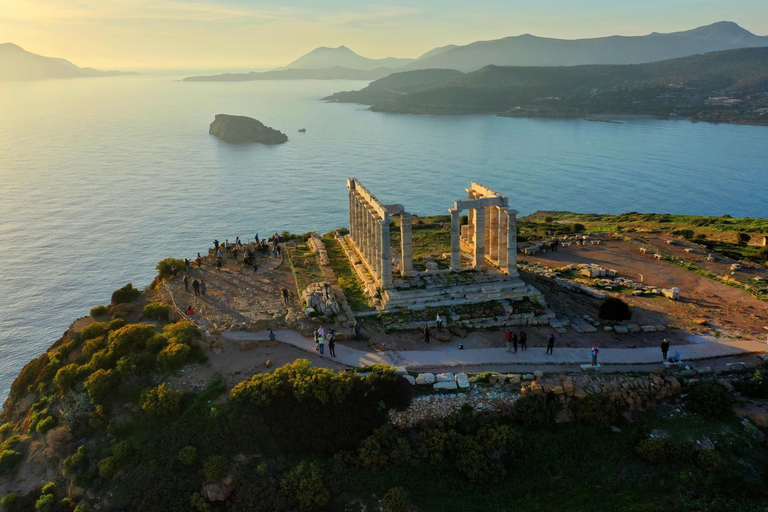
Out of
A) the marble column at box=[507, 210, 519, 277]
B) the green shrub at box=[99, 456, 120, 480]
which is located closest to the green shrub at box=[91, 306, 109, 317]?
the green shrub at box=[99, 456, 120, 480]

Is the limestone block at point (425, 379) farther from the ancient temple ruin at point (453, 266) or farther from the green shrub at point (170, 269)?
the green shrub at point (170, 269)

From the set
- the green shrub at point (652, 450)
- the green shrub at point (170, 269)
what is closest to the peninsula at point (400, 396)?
the green shrub at point (652, 450)

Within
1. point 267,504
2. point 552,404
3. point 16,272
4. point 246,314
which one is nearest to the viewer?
point 267,504

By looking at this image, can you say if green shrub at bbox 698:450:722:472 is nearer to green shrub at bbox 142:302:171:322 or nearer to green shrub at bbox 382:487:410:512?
green shrub at bbox 382:487:410:512

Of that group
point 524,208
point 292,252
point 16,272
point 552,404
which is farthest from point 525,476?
point 524,208

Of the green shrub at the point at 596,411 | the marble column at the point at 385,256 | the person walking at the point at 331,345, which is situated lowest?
the green shrub at the point at 596,411

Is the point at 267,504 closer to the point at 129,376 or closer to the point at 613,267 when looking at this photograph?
the point at 129,376
